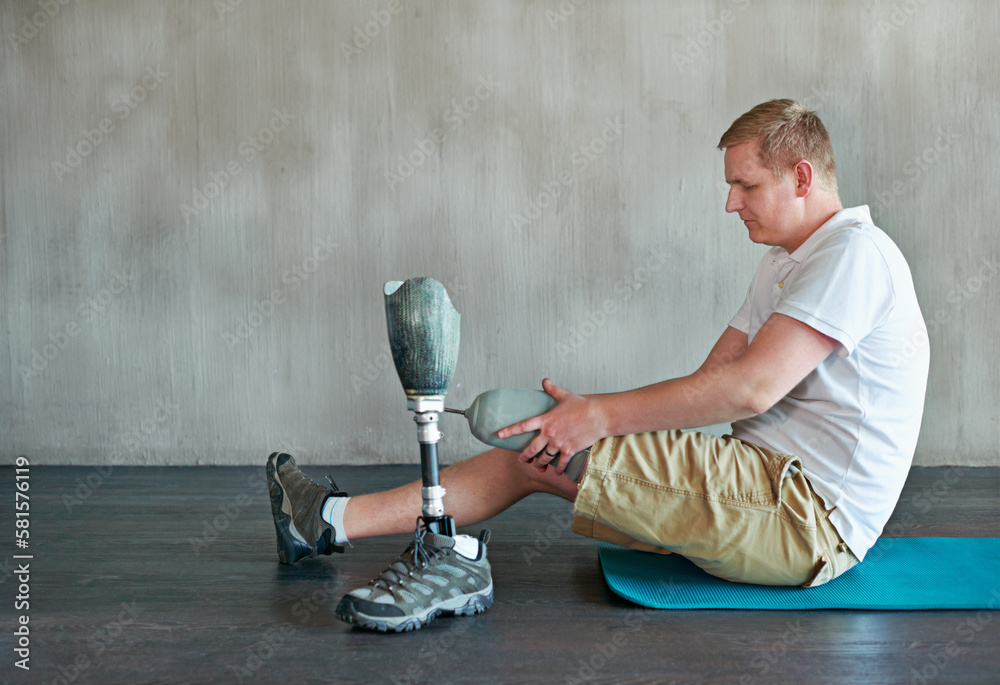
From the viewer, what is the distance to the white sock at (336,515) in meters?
1.71

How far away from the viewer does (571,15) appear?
3078mm

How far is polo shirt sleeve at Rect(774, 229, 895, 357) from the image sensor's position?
1389 millimetres

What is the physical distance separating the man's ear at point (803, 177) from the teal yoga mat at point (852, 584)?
79 centimetres

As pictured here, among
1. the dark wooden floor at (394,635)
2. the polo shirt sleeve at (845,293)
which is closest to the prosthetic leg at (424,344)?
the dark wooden floor at (394,635)

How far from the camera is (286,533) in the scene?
1793 millimetres

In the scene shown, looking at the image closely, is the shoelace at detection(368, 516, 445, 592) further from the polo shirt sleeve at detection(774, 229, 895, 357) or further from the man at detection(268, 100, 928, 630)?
the polo shirt sleeve at detection(774, 229, 895, 357)

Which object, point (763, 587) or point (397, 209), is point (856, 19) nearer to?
point (397, 209)

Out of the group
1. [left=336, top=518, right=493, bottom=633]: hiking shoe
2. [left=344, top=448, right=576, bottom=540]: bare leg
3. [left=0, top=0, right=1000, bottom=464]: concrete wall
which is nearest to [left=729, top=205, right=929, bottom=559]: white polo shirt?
[left=344, top=448, right=576, bottom=540]: bare leg

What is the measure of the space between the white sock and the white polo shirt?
87 cm

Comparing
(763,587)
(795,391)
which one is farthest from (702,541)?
(795,391)

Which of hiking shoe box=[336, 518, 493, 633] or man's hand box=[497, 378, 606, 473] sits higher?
man's hand box=[497, 378, 606, 473]

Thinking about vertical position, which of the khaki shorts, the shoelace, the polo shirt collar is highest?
the polo shirt collar

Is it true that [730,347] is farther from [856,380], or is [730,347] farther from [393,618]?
[393,618]

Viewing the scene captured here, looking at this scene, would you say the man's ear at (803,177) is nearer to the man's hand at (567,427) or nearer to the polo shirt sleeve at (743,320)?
the polo shirt sleeve at (743,320)
